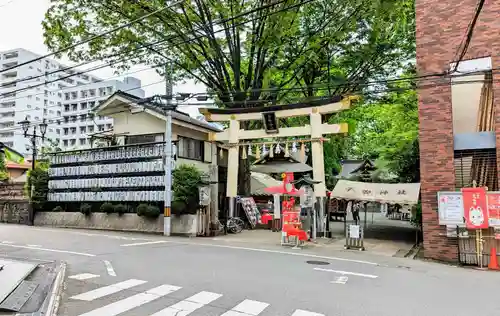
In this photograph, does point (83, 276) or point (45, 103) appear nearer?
point (83, 276)

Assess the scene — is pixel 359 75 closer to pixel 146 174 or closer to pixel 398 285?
pixel 146 174

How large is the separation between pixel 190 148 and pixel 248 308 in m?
17.3

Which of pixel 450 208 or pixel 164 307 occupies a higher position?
pixel 450 208

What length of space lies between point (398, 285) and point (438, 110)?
7003 millimetres

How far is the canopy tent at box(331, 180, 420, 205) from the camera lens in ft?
50.0

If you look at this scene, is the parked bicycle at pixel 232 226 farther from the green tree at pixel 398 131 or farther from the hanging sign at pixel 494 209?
the hanging sign at pixel 494 209

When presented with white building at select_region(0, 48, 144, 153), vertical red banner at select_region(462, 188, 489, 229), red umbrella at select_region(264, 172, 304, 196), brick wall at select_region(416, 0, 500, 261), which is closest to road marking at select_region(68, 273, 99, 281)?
red umbrella at select_region(264, 172, 304, 196)

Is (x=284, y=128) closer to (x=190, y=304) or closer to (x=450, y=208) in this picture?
(x=450, y=208)

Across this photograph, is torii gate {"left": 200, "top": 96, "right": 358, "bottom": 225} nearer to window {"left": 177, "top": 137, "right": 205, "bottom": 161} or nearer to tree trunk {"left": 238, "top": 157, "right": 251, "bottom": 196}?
tree trunk {"left": 238, "top": 157, "right": 251, "bottom": 196}

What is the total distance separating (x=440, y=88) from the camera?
12.5 m

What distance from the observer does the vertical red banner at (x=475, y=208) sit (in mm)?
11047

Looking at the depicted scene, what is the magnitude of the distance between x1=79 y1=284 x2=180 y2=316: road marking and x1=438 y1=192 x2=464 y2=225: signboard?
357 inches

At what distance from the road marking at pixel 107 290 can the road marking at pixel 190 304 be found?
150 cm

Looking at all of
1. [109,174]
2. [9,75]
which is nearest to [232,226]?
[109,174]
